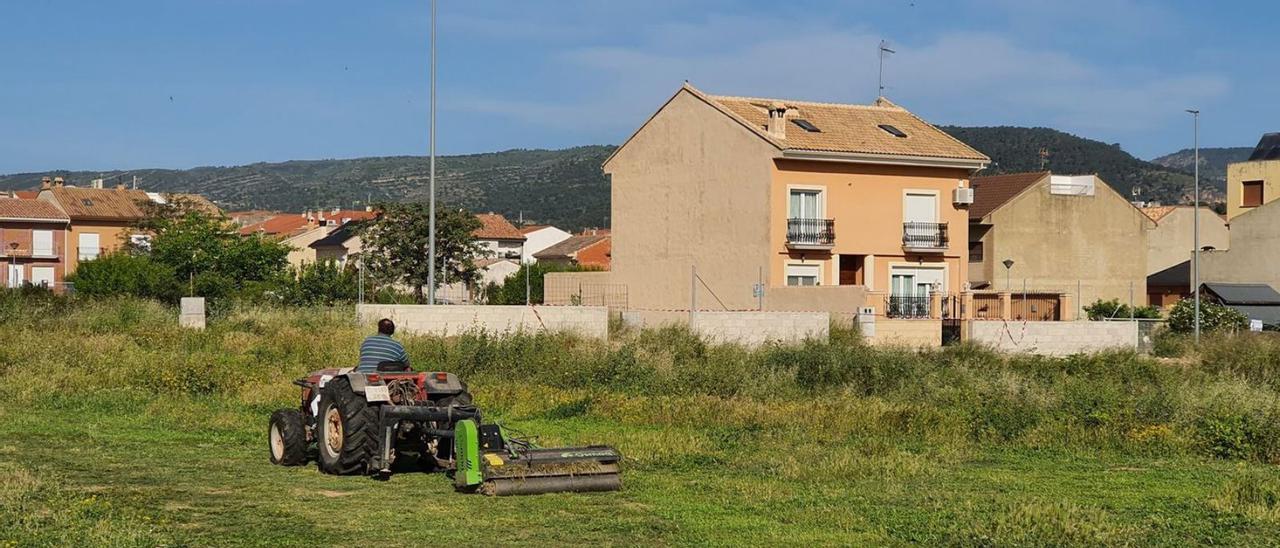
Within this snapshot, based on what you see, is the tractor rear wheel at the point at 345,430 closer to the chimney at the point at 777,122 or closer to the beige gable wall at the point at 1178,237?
the chimney at the point at 777,122

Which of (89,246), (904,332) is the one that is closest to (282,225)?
(89,246)

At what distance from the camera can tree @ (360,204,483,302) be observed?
231 feet

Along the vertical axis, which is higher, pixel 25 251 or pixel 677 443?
pixel 25 251

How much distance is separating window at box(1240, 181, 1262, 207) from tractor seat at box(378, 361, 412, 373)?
67.5 m

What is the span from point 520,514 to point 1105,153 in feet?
572

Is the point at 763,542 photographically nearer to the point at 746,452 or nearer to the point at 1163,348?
the point at 746,452

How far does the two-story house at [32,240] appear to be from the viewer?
81.1 m

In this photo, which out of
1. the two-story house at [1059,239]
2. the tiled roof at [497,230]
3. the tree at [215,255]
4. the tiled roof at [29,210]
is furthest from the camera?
the tiled roof at [497,230]

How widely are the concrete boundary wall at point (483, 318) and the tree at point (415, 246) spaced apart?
35.9 metres

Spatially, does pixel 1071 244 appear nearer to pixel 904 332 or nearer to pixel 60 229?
pixel 904 332

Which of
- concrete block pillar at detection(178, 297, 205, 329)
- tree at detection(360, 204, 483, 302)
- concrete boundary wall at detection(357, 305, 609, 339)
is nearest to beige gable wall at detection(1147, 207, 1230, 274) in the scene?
tree at detection(360, 204, 483, 302)

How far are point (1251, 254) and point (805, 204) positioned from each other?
96.0 feet

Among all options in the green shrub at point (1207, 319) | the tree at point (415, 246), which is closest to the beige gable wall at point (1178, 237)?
the green shrub at point (1207, 319)

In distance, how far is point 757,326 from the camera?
34.6m
